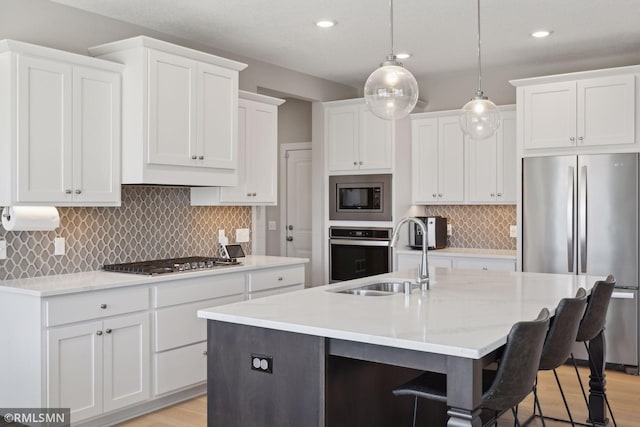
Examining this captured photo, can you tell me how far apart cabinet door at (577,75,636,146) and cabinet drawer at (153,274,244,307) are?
2.95 metres

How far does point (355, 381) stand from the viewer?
2.63 metres

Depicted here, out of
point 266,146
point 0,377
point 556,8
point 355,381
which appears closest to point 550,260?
point 556,8

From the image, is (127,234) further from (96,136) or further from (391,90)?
(391,90)

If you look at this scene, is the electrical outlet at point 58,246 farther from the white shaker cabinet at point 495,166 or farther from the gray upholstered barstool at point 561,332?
the white shaker cabinet at point 495,166

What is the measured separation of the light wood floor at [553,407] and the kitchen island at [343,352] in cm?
116

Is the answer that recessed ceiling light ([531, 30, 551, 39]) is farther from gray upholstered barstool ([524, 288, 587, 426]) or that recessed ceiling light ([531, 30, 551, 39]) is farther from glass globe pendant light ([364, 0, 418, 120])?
gray upholstered barstool ([524, 288, 587, 426])

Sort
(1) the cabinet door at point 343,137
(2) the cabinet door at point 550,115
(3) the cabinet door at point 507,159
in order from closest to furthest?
(2) the cabinet door at point 550,115
(3) the cabinet door at point 507,159
(1) the cabinet door at point 343,137

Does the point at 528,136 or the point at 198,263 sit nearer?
the point at 198,263

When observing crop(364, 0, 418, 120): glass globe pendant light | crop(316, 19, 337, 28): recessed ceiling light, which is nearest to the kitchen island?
crop(364, 0, 418, 120): glass globe pendant light

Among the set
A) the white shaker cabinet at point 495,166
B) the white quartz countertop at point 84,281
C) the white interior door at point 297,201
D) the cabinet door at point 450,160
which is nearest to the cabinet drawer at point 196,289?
the white quartz countertop at point 84,281

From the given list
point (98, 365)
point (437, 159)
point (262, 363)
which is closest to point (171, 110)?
point (98, 365)

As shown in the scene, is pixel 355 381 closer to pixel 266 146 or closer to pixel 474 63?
pixel 266 146

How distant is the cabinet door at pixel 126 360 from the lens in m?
3.57

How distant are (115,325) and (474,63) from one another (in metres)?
4.02
